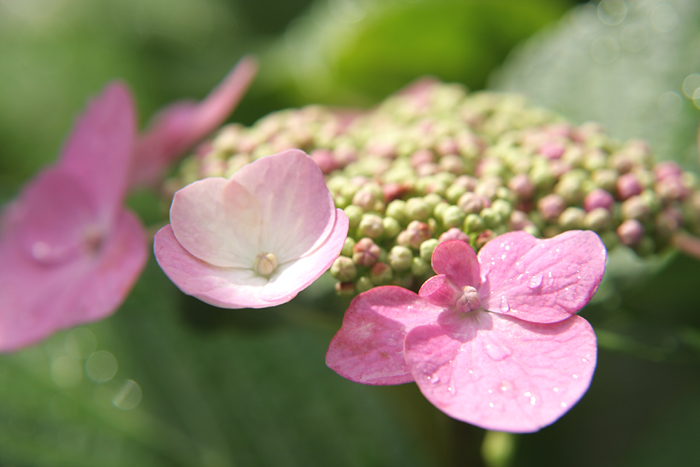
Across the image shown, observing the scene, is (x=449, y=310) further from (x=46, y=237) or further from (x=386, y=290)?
(x=46, y=237)

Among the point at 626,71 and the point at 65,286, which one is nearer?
the point at 65,286

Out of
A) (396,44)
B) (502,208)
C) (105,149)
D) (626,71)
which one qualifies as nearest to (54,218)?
(105,149)

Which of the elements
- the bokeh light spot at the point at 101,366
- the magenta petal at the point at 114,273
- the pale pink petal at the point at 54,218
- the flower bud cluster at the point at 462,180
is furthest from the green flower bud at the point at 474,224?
the bokeh light spot at the point at 101,366

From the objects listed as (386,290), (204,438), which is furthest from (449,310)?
(204,438)

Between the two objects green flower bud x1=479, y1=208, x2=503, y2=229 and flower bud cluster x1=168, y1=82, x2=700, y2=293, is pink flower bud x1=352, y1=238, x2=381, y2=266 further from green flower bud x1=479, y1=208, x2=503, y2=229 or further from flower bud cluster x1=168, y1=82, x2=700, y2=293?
green flower bud x1=479, y1=208, x2=503, y2=229

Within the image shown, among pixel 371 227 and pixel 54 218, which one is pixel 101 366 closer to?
pixel 54 218

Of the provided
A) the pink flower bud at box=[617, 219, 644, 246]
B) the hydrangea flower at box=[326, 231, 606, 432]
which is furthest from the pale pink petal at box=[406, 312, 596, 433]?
the pink flower bud at box=[617, 219, 644, 246]

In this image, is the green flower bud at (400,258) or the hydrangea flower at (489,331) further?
the green flower bud at (400,258)

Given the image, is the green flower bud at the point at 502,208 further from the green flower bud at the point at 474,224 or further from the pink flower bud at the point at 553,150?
the pink flower bud at the point at 553,150
